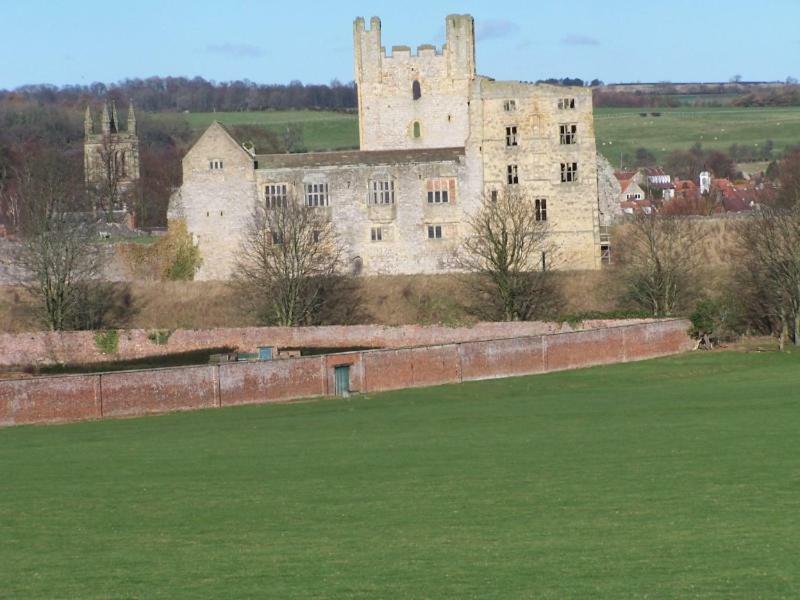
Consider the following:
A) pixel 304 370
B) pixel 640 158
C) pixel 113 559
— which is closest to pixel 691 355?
pixel 304 370

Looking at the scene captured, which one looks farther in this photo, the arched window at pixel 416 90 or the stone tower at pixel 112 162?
the stone tower at pixel 112 162

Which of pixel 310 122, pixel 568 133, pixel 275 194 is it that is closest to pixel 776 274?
pixel 568 133

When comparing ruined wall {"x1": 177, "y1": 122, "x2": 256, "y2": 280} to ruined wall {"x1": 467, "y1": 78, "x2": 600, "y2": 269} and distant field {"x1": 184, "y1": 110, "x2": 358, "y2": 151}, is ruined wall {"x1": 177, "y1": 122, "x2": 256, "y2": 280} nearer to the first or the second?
ruined wall {"x1": 467, "y1": 78, "x2": 600, "y2": 269}

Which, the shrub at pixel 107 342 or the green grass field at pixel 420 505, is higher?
the shrub at pixel 107 342

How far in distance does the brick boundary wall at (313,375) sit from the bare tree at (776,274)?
4187mm

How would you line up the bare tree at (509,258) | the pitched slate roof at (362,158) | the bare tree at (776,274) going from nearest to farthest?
the bare tree at (776,274)
the bare tree at (509,258)
the pitched slate roof at (362,158)

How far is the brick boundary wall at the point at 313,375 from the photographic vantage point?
41.3 meters

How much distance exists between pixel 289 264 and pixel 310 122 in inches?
4270

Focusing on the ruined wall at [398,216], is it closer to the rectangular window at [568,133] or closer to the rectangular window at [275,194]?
the rectangular window at [275,194]

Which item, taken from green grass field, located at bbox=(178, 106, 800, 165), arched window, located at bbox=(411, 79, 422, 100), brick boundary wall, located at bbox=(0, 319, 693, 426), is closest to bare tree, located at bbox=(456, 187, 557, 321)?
arched window, located at bbox=(411, 79, 422, 100)

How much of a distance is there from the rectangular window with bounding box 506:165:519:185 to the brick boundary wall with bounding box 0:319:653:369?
11.0 m

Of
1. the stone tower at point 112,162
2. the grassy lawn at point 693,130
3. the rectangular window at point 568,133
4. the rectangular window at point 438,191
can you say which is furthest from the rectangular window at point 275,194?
the grassy lawn at point 693,130

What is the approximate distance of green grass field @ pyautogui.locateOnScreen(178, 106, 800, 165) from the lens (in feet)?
547

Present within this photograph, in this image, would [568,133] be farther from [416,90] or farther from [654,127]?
[654,127]
